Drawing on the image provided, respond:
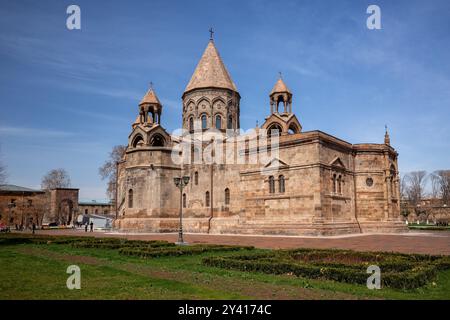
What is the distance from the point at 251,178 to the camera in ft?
119

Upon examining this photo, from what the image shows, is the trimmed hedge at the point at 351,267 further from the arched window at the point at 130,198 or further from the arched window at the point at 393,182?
the arched window at the point at 130,198

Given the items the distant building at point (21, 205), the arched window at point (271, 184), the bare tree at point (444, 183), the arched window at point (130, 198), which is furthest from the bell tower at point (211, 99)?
the bare tree at point (444, 183)

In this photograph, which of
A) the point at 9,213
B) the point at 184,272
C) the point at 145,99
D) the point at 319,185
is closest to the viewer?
the point at 184,272

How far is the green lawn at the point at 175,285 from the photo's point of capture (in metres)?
8.56

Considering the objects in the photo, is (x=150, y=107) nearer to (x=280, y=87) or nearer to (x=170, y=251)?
(x=280, y=87)

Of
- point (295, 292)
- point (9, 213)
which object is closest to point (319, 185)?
point (295, 292)

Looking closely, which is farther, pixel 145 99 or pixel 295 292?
pixel 145 99

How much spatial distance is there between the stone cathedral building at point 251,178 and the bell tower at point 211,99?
0.11 m

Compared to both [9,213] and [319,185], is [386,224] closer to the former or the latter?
[319,185]

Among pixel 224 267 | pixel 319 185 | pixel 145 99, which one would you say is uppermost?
pixel 145 99

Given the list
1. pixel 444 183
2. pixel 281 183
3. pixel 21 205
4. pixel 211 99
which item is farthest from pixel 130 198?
pixel 444 183

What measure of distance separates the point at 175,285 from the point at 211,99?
115ft
